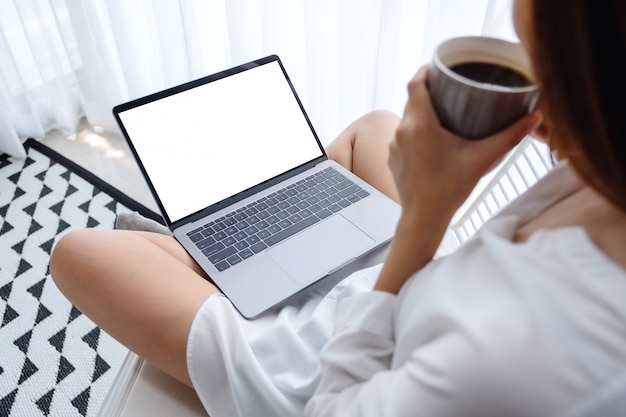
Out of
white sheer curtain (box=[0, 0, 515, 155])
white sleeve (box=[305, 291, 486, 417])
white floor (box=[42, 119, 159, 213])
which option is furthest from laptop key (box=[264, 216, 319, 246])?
white floor (box=[42, 119, 159, 213])

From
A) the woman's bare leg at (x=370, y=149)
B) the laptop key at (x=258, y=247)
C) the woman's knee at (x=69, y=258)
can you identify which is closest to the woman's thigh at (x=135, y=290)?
the woman's knee at (x=69, y=258)

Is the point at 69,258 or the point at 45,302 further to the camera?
the point at 45,302

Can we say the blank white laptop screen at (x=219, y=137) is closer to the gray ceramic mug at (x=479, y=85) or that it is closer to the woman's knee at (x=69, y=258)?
the woman's knee at (x=69, y=258)

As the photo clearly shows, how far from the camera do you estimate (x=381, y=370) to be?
0.50m

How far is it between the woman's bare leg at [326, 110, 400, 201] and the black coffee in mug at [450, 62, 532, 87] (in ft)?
1.33

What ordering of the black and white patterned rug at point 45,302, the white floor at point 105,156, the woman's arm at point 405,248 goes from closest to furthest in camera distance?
1. the woman's arm at point 405,248
2. the black and white patterned rug at point 45,302
3. the white floor at point 105,156

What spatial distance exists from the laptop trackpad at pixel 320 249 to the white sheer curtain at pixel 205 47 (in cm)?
51

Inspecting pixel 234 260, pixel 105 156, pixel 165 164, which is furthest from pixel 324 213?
pixel 105 156

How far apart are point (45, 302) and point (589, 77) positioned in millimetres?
1290

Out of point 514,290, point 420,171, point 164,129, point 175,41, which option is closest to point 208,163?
point 164,129

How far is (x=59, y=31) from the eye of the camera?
5.22 feet

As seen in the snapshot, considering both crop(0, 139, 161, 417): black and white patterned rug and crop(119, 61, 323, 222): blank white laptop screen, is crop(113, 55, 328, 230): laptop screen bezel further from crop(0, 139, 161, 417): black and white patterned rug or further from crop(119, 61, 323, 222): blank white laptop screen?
crop(0, 139, 161, 417): black and white patterned rug

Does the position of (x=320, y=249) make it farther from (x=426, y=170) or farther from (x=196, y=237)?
(x=426, y=170)

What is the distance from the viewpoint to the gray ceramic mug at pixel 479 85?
404 millimetres
